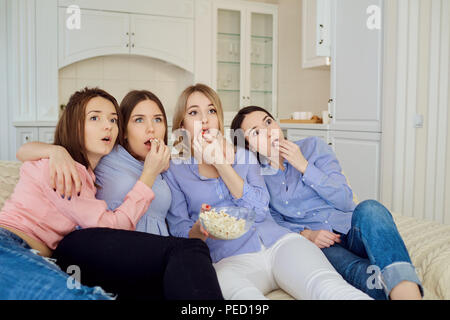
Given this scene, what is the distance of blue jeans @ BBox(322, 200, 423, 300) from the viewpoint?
1.05 m

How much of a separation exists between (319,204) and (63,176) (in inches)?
36.0

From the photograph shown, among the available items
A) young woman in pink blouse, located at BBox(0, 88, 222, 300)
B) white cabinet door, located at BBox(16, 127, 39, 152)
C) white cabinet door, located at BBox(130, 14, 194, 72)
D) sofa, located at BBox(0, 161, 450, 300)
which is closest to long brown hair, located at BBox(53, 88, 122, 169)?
young woman in pink blouse, located at BBox(0, 88, 222, 300)

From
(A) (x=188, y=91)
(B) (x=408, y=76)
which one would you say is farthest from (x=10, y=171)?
(B) (x=408, y=76)

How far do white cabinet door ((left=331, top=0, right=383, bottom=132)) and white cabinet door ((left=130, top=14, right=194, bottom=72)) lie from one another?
156 centimetres

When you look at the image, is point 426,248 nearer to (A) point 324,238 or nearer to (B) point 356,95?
(A) point 324,238

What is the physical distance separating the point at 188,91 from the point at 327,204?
2.25 ft

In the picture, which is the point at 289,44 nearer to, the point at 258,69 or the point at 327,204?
the point at 258,69

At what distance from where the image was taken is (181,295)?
0.91 meters

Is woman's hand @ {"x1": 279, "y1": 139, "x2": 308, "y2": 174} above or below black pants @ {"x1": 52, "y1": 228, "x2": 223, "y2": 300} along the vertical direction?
above

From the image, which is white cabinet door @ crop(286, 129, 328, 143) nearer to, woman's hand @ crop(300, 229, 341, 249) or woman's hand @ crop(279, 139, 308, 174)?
woman's hand @ crop(279, 139, 308, 174)

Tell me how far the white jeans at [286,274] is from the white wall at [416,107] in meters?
1.76

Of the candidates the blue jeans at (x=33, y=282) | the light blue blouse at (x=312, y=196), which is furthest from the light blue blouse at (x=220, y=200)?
the blue jeans at (x=33, y=282)

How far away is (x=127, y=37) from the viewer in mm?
4043

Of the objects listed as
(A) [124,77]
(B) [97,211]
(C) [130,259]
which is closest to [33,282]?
(C) [130,259]
